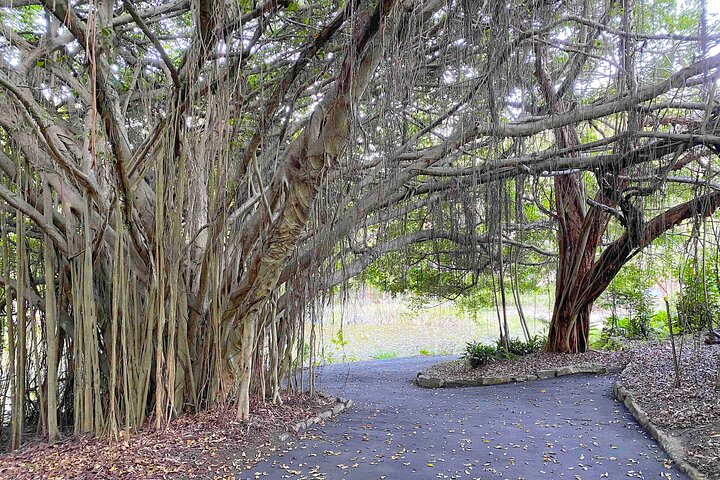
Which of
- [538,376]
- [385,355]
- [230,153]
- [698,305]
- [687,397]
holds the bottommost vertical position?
[385,355]

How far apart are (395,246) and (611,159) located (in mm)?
2023

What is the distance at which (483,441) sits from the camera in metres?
3.09

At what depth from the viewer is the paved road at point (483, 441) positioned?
8.37ft

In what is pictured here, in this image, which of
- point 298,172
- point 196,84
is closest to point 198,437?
point 298,172

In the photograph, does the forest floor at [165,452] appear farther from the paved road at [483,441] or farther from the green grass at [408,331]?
the green grass at [408,331]

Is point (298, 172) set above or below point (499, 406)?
above

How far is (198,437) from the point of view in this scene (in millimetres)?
2969

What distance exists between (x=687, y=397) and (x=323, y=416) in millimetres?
2535

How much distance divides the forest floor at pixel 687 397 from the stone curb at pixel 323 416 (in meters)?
2.21

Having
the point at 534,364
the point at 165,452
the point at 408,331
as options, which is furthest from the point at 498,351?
the point at 408,331

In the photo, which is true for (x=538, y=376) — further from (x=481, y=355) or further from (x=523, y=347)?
(x=523, y=347)

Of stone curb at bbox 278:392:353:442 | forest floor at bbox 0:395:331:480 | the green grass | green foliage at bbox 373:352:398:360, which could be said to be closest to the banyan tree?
forest floor at bbox 0:395:331:480

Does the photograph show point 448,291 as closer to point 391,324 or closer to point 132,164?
point 132,164

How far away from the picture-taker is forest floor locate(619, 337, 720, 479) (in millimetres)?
2602
